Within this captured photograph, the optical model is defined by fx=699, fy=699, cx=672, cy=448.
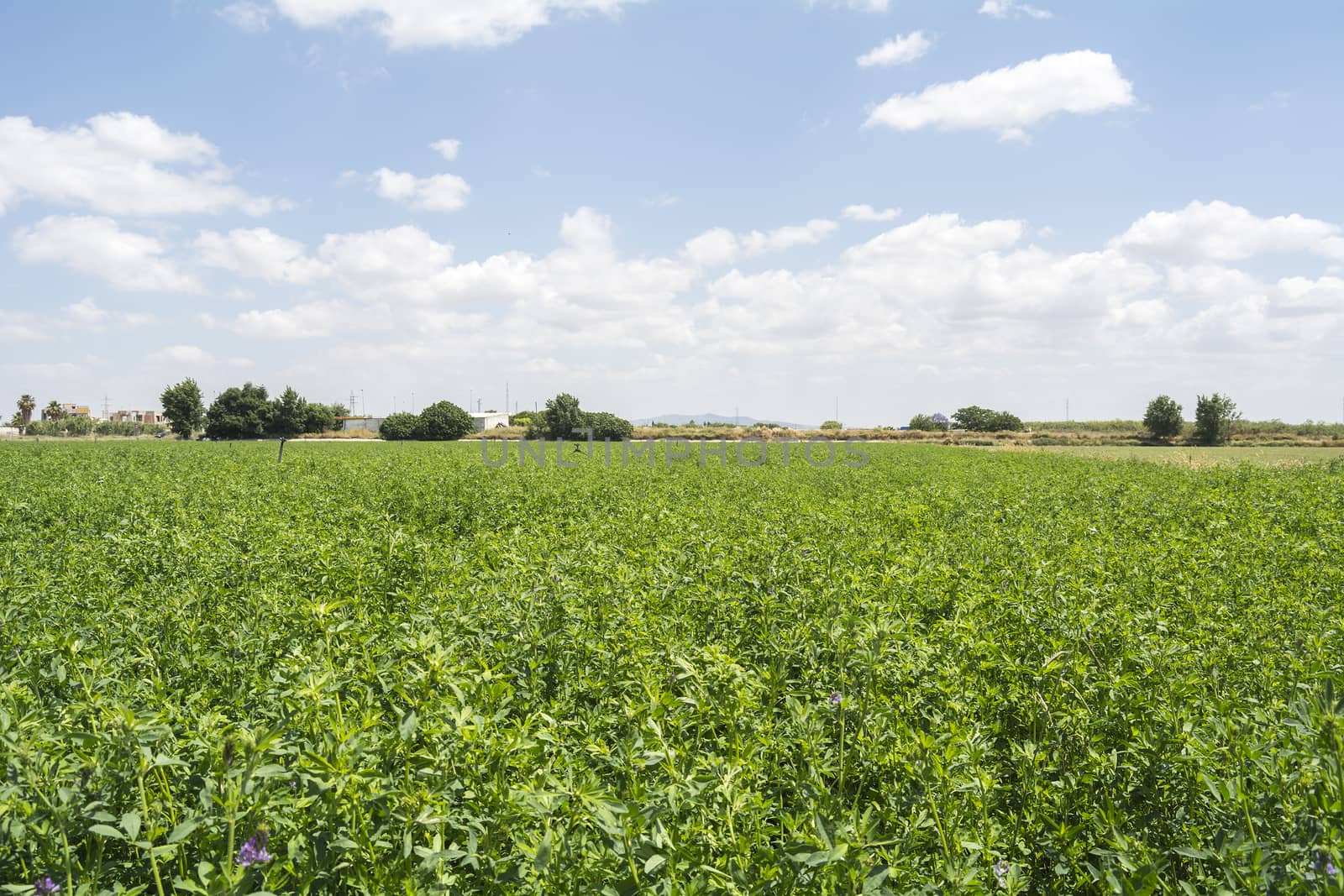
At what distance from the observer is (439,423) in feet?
271

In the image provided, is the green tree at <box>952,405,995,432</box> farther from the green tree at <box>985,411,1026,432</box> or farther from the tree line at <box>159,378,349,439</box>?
the tree line at <box>159,378,349,439</box>

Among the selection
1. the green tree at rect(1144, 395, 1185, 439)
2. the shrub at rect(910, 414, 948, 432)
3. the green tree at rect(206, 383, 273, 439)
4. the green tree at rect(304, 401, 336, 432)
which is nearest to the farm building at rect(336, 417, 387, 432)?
the green tree at rect(304, 401, 336, 432)

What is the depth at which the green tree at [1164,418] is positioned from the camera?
244 ft

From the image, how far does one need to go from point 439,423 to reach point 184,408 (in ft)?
134

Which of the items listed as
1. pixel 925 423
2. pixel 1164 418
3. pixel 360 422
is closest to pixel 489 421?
pixel 360 422

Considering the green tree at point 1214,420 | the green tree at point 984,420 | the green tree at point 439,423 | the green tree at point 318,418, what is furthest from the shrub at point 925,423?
the green tree at point 318,418

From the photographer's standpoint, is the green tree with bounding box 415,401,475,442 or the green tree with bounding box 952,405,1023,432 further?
the green tree with bounding box 952,405,1023,432

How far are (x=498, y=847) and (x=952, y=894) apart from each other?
1.61m

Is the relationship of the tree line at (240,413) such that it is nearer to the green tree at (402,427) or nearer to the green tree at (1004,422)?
the green tree at (402,427)

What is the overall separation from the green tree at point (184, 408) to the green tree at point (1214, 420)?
120 meters

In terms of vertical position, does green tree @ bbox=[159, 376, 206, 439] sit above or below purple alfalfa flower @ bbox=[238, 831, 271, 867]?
above

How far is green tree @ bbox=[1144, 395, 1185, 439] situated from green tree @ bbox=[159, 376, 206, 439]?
117362 millimetres

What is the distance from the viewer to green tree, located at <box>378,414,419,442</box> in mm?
82875

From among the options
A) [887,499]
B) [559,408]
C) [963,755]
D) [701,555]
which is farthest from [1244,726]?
[559,408]
